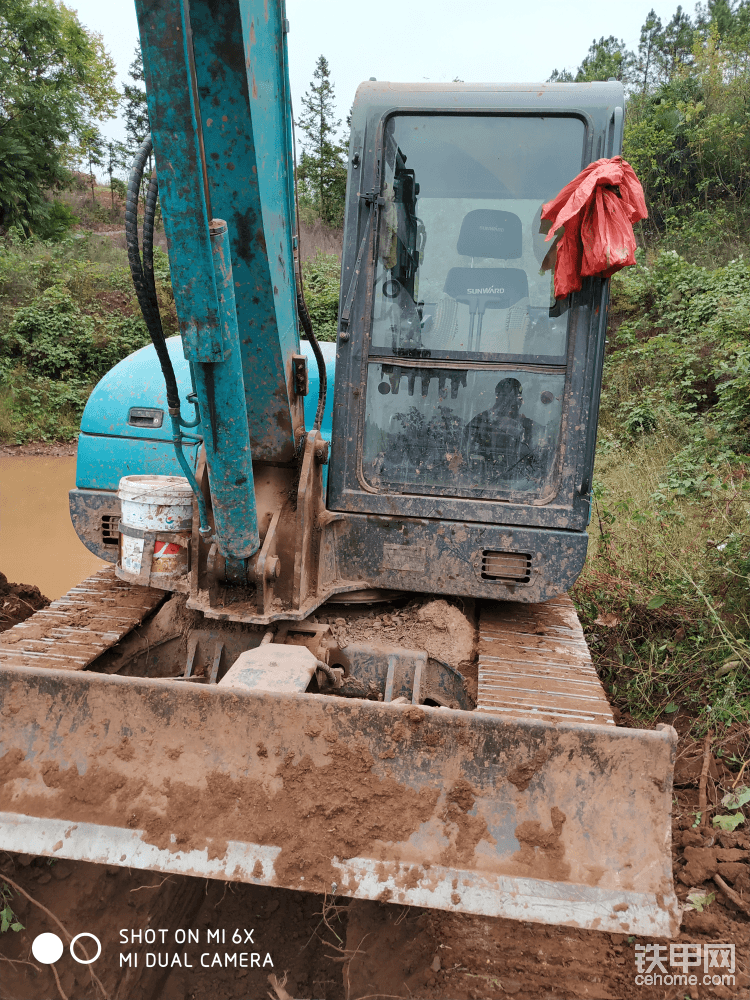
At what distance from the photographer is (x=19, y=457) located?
9.95 m

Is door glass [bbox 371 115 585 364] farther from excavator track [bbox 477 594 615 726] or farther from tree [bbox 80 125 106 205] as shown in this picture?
tree [bbox 80 125 106 205]

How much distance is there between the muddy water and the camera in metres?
5.94

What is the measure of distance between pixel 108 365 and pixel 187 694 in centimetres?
1131

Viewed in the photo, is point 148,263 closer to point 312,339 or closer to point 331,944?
point 312,339

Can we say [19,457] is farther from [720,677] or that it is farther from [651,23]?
[651,23]

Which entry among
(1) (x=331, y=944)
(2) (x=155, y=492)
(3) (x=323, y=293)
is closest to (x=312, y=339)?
(2) (x=155, y=492)

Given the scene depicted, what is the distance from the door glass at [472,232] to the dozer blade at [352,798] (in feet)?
5.07

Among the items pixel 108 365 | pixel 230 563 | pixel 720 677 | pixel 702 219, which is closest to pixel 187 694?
pixel 230 563

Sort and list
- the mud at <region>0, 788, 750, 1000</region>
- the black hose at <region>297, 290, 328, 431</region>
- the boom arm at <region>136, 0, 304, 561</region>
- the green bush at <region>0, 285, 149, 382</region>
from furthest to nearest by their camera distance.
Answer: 1. the green bush at <region>0, 285, 149, 382</region>
2. the black hose at <region>297, 290, 328, 431</region>
3. the mud at <region>0, 788, 750, 1000</region>
4. the boom arm at <region>136, 0, 304, 561</region>

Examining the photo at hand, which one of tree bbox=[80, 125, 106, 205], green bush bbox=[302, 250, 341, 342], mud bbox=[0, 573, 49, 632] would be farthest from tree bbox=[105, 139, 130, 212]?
mud bbox=[0, 573, 49, 632]

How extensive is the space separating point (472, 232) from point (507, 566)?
4.45 feet

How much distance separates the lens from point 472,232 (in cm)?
279

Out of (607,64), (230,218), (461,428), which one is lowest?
(461,428)

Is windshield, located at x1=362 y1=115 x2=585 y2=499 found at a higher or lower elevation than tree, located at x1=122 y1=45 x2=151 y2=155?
lower
